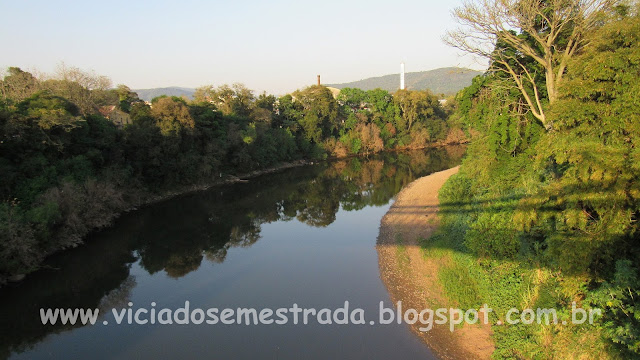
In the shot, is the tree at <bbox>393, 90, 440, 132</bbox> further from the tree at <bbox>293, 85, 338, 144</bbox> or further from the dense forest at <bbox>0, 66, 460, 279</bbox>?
the tree at <bbox>293, 85, 338, 144</bbox>

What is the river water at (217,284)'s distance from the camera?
9.57 m

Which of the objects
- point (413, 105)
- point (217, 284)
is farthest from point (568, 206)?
point (413, 105)

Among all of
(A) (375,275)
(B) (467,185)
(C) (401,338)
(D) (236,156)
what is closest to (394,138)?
(D) (236,156)

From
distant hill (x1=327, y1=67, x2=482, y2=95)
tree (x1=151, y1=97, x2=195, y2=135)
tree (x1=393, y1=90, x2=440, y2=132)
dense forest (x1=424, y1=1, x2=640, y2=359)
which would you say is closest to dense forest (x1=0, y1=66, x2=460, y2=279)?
tree (x1=151, y1=97, x2=195, y2=135)

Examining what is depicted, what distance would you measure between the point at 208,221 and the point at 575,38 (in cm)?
1888

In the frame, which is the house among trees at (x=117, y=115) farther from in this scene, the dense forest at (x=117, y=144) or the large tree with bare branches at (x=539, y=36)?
the large tree with bare branches at (x=539, y=36)

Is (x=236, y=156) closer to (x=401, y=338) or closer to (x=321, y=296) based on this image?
(x=321, y=296)

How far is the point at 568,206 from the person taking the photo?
7355 millimetres

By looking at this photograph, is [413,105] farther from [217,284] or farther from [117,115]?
[217,284]

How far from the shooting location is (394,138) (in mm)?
54062

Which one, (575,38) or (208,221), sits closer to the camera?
(575,38)

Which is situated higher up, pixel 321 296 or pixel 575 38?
pixel 575 38

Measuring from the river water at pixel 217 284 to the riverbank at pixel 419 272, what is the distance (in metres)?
0.48

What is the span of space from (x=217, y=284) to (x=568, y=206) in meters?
10.9
